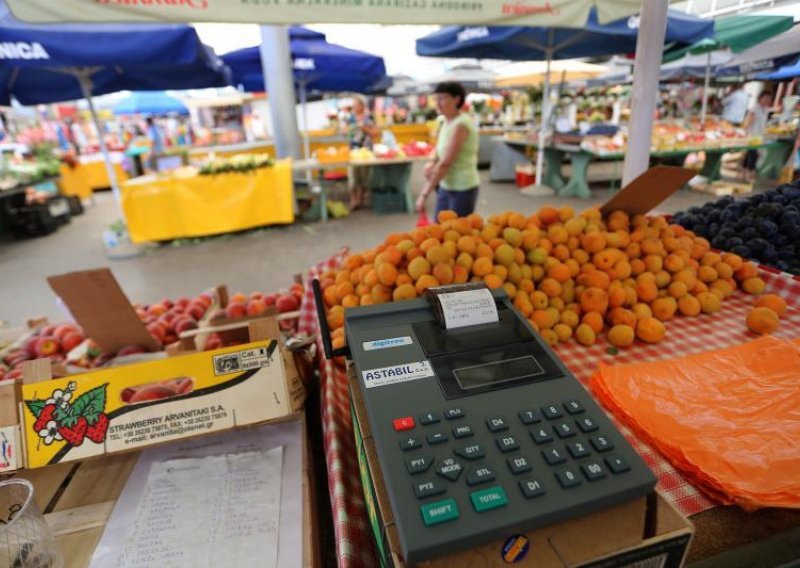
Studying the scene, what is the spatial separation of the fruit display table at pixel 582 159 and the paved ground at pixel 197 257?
49 cm

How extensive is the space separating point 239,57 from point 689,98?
1690 centimetres

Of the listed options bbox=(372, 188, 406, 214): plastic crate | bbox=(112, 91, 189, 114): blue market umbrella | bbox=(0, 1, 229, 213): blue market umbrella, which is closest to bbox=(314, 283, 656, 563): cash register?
bbox=(0, 1, 229, 213): blue market umbrella

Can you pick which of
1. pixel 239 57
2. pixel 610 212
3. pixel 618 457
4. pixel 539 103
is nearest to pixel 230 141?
pixel 239 57

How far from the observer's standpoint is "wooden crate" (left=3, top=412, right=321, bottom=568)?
927mm

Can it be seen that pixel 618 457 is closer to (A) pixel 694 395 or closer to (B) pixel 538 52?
(A) pixel 694 395

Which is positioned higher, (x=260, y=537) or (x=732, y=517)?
(x=732, y=517)

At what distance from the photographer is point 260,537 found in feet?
3.08

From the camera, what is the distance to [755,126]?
9.45m

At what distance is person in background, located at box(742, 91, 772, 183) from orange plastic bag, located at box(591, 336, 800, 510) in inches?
415

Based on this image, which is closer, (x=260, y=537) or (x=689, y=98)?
(x=260, y=537)

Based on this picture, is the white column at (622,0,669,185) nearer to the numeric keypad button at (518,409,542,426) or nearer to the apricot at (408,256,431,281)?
the apricot at (408,256,431,281)

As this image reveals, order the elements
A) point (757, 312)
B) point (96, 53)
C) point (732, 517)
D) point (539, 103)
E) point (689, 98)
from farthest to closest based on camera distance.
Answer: point (689, 98) → point (539, 103) → point (96, 53) → point (757, 312) → point (732, 517)

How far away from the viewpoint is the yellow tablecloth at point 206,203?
567cm

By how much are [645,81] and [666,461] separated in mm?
2045
